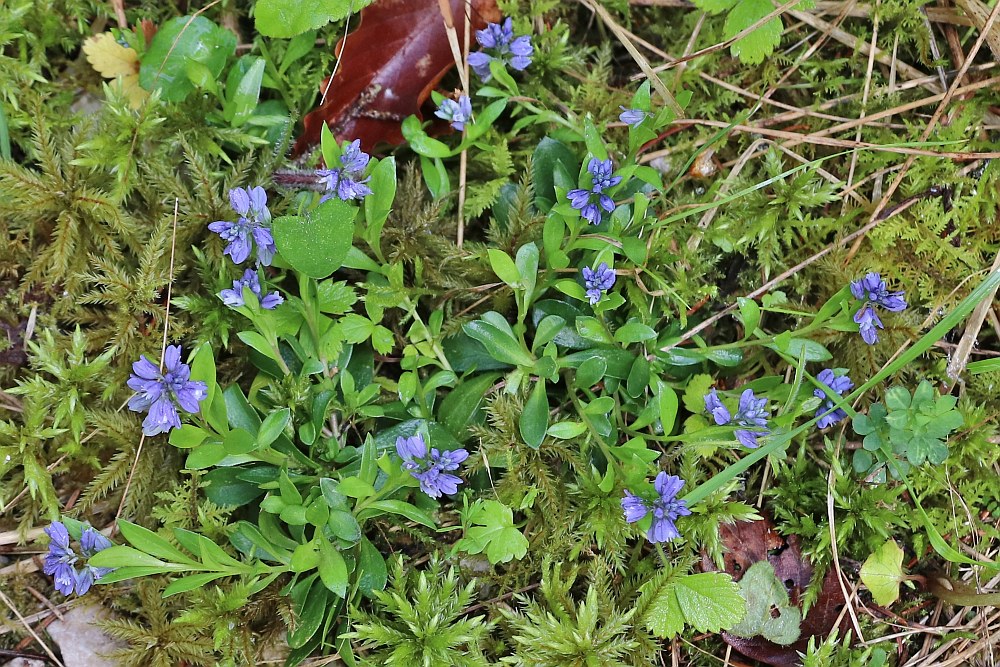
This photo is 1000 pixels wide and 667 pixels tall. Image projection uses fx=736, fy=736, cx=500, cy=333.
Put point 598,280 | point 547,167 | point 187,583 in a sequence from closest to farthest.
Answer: point 187,583 → point 598,280 → point 547,167

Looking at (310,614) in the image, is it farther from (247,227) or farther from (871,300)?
(871,300)

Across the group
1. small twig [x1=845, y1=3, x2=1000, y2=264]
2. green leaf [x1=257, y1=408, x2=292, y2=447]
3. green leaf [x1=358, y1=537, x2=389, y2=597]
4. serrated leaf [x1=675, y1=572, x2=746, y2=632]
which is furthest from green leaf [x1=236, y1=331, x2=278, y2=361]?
small twig [x1=845, y1=3, x2=1000, y2=264]

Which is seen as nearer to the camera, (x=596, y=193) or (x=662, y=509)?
(x=662, y=509)

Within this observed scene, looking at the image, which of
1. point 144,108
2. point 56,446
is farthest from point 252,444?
point 144,108

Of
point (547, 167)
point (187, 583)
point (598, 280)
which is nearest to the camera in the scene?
point (187, 583)

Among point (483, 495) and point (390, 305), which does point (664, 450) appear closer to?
point (483, 495)

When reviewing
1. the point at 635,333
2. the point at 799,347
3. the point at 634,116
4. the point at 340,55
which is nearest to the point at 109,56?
the point at 340,55
